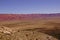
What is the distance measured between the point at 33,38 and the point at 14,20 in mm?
8707

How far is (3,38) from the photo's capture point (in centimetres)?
679

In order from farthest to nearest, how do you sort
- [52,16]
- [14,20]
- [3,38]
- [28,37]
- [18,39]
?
1. [52,16]
2. [14,20]
3. [28,37]
4. [18,39]
5. [3,38]

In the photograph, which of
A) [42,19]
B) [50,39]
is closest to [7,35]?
[50,39]

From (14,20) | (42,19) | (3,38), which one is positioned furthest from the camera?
(42,19)

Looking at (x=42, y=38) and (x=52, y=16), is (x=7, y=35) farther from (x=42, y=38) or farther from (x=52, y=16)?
(x=52, y=16)

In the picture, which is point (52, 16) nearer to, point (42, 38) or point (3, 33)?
point (42, 38)

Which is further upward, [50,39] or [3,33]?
[3,33]

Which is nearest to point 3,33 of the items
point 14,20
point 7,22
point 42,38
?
point 42,38

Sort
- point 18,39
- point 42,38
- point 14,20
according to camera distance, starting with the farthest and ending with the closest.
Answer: point 14,20 < point 42,38 < point 18,39

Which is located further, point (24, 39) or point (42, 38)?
point (42, 38)

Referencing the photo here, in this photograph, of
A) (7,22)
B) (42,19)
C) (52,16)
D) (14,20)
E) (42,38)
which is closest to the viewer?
(42,38)

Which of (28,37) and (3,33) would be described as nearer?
(3,33)

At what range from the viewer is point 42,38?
868cm

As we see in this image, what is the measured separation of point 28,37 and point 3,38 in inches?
69.6
